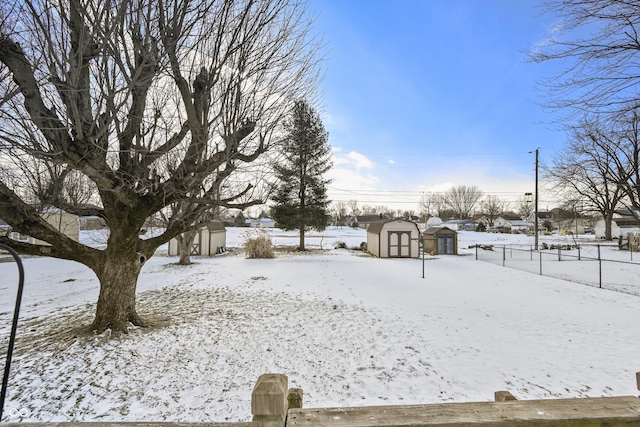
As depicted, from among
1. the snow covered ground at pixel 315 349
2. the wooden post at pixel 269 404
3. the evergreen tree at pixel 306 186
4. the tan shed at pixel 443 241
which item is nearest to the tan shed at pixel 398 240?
the tan shed at pixel 443 241

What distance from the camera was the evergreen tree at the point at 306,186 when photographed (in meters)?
20.8

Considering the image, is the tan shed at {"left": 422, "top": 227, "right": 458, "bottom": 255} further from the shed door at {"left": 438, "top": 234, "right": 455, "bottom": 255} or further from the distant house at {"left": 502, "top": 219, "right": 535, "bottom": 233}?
the distant house at {"left": 502, "top": 219, "right": 535, "bottom": 233}

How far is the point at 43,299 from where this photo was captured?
23.8 feet

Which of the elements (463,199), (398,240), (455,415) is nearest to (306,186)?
(398,240)

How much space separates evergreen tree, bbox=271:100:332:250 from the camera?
20797 millimetres

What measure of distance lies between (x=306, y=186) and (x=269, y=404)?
20.6 meters

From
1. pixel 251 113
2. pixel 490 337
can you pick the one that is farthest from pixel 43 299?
pixel 490 337

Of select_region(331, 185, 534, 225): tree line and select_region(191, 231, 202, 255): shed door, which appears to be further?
select_region(331, 185, 534, 225): tree line

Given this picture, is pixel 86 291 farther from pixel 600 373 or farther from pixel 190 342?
pixel 600 373

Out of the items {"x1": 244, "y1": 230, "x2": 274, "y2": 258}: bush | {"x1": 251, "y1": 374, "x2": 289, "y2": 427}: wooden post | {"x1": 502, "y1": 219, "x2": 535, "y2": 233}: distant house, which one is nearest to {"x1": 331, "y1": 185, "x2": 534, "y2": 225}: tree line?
{"x1": 502, "y1": 219, "x2": 535, "y2": 233}: distant house

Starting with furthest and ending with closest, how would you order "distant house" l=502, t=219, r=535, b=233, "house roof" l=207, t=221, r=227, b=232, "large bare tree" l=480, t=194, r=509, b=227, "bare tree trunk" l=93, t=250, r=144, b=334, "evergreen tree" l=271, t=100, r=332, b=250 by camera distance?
"large bare tree" l=480, t=194, r=509, b=227
"distant house" l=502, t=219, r=535, b=233
"evergreen tree" l=271, t=100, r=332, b=250
"house roof" l=207, t=221, r=227, b=232
"bare tree trunk" l=93, t=250, r=144, b=334

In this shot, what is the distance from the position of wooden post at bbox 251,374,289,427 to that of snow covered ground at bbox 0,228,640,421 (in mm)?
2198

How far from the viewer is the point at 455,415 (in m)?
1.19

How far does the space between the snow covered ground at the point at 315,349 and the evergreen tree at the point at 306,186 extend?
12.5m
